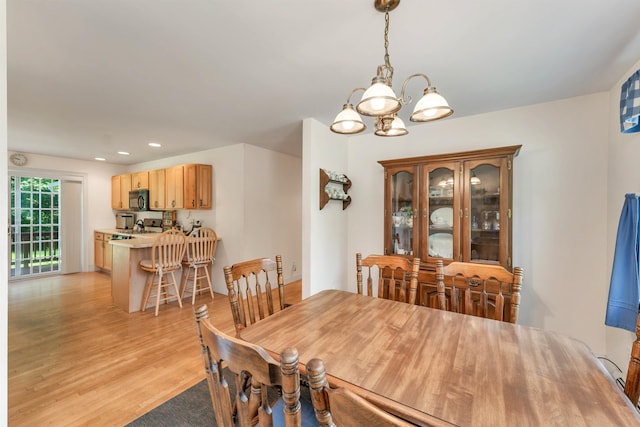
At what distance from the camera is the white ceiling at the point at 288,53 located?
A: 137 centimetres

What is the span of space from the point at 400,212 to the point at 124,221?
5807mm

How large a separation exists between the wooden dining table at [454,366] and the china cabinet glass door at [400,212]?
1411 mm

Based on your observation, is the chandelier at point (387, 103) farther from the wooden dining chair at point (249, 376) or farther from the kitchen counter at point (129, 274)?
the kitchen counter at point (129, 274)

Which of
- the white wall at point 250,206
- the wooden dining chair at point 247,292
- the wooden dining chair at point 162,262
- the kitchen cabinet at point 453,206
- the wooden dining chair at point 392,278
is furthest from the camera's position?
the white wall at point 250,206

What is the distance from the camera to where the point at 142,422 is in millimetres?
1633

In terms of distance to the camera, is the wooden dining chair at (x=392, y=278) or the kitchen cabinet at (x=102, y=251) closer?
the wooden dining chair at (x=392, y=278)

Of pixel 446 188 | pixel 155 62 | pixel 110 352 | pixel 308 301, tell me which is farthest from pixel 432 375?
pixel 110 352

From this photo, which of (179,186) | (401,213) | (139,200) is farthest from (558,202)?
(139,200)

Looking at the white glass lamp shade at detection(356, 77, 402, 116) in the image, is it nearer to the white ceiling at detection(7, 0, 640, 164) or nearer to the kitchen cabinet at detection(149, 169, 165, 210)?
the white ceiling at detection(7, 0, 640, 164)

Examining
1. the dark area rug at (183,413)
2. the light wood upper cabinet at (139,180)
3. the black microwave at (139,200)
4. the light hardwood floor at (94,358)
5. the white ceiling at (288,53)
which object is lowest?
the dark area rug at (183,413)

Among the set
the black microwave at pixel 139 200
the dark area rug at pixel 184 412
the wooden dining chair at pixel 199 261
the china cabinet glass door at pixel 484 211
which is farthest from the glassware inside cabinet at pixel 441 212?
the black microwave at pixel 139 200

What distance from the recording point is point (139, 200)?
510cm

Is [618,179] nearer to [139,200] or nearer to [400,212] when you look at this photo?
[400,212]

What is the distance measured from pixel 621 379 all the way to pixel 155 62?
4.02m
